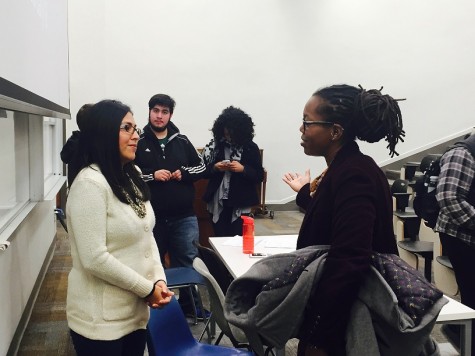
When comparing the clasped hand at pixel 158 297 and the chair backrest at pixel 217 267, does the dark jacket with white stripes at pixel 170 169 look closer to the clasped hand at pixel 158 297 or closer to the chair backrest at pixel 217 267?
the chair backrest at pixel 217 267

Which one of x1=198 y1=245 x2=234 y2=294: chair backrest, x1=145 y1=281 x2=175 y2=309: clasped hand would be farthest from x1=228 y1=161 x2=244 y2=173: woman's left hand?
Result: x1=145 y1=281 x2=175 y2=309: clasped hand

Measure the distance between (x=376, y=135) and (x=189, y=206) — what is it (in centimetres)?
190

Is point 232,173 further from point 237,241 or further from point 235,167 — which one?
point 237,241

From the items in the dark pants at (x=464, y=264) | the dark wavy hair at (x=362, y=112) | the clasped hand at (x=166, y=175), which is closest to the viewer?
the dark wavy hair at (x=362, y=112)

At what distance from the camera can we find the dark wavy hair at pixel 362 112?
52.1 inches

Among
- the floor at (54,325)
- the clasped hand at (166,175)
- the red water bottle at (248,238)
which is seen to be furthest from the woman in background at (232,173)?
the floor at (54,325)

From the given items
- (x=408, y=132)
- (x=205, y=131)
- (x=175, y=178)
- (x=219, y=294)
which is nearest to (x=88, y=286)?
(x=219, y=294)

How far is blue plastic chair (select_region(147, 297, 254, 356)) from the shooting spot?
6.14 ft

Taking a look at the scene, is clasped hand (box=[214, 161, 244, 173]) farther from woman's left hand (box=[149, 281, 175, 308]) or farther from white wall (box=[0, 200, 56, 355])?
woman's left hand (box=[149, 281, 175, 308])

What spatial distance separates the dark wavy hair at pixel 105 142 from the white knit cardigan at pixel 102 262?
28 mm

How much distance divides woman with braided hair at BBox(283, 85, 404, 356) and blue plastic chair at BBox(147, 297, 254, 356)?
755mm

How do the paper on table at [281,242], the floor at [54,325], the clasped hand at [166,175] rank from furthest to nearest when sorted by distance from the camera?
the clasped hand at [166,175], the floor at [54,325], the paper on table at [281,242]

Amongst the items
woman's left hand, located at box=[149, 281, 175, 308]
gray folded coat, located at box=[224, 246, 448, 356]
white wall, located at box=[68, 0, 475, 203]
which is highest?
white wall, located at box=[68, 0, 475, 203]

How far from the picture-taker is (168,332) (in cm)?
196
